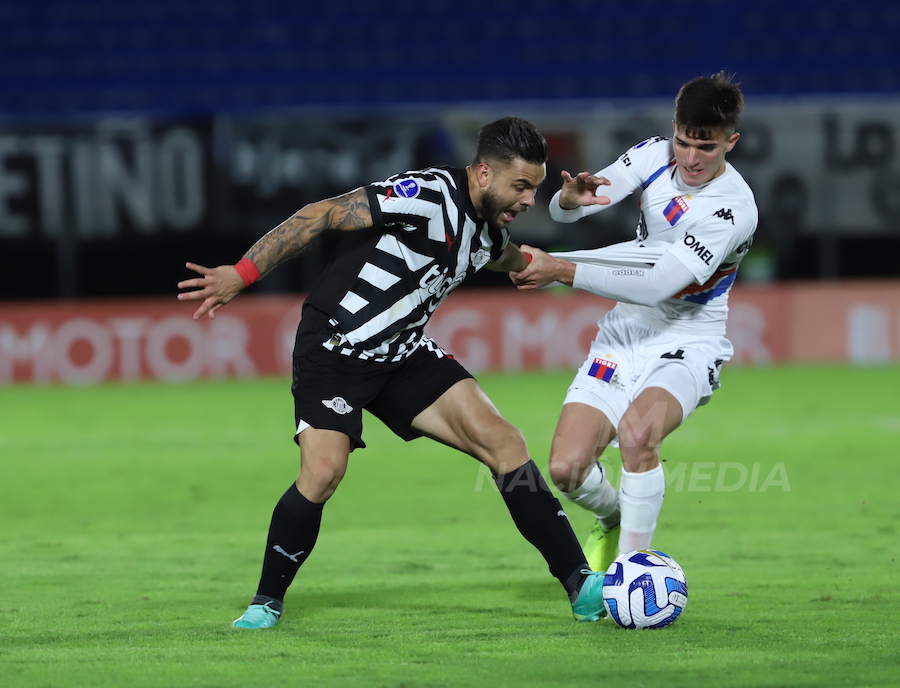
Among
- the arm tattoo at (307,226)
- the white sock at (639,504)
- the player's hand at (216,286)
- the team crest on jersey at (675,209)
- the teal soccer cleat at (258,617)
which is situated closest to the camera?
the player's hand at (216,286)

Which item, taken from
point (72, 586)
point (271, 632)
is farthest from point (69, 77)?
point (271, 632)

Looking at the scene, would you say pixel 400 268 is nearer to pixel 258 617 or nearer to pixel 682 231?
pixel 682 231

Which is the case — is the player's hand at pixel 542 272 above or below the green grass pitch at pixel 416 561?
above

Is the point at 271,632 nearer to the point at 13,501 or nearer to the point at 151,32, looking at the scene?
the point at 13,501

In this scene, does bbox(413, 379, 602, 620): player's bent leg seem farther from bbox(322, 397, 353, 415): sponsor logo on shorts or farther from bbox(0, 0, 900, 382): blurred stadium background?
bbox(0, 0, 900, 382): blurred stadium background

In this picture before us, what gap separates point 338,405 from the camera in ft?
14.9

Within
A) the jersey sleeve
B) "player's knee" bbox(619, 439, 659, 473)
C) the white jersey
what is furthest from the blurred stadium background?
"player's knee" bbox(619, 439, 659, 473)

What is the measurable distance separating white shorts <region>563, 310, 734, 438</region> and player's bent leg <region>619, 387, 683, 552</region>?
110 millimetres

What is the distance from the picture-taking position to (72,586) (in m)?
5.21

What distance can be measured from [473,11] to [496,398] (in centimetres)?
842

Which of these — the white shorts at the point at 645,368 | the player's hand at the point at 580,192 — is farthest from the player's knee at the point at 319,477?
the player's hand at the point at 580,192

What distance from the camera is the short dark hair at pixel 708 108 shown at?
15.2 ft

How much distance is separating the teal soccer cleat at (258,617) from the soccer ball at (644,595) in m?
1.17

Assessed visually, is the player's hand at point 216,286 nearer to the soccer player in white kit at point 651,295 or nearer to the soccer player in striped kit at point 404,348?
the soccer player in striped kit at point 404,348
